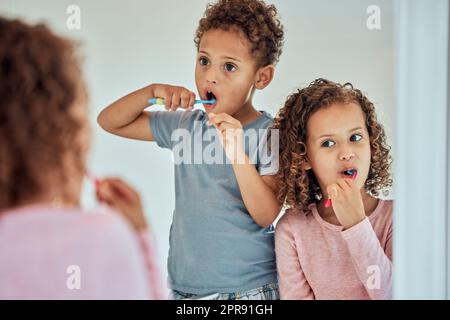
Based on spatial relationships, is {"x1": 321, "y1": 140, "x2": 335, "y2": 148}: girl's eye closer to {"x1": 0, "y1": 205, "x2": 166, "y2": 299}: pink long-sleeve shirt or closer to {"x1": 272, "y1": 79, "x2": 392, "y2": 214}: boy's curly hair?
{"x1": 272, "y1": 79, "x2": 392, "y2": 214}: boy's curly hair

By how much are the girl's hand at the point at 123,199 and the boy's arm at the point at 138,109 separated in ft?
0.39

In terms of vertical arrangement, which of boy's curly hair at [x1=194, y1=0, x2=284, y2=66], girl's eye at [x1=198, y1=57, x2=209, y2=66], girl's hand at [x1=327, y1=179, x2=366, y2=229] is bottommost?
girl's hand at [x1=327, y1=179, x2=366, y2=229]

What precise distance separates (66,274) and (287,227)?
60 cm

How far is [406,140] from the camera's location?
4.06 ft

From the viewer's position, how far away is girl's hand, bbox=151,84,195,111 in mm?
1324

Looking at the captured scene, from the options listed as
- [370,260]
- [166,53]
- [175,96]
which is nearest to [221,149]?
[175,96]

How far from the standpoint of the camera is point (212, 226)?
1302 millimetres

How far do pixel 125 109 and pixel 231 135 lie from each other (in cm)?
25

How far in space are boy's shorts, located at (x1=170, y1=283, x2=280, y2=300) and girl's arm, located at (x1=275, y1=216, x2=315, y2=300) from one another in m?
0.02

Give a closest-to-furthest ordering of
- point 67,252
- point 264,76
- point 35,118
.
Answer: point 67,252 → point 35,118 → point 264,76

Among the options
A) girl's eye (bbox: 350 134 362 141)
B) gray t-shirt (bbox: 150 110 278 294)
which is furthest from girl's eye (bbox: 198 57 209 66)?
girl's eye (bbox: 350 134 362 141)

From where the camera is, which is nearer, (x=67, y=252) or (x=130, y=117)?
(x=67, y=252)

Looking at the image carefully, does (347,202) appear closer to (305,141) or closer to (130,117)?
(305,141)
